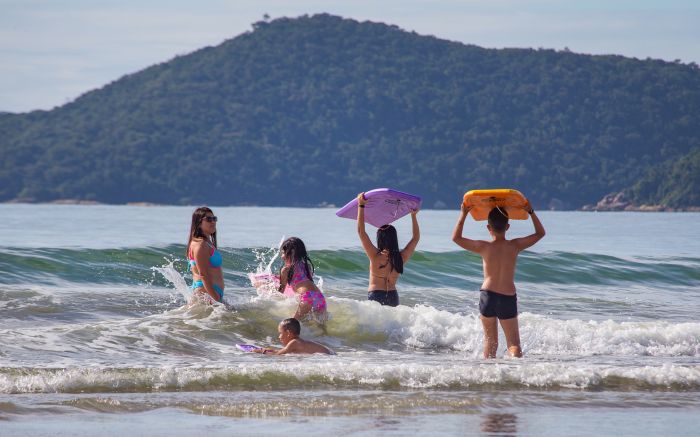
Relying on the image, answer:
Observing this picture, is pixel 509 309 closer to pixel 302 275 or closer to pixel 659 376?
pixel 659 376

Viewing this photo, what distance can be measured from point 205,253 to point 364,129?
126604 mm

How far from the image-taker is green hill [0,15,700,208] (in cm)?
11681

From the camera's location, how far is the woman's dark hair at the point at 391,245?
469 inches

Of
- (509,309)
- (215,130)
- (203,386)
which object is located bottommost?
(203,386)

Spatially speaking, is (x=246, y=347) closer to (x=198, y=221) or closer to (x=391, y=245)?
(x=198, y=221)

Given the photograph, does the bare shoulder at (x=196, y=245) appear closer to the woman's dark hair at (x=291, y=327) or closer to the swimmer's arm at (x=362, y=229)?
the woman's dark hair at (x=291, y=327)

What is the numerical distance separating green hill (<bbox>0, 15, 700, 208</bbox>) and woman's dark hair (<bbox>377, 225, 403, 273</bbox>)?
9107 cm

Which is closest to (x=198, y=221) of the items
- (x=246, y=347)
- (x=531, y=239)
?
(x=246, y=347)

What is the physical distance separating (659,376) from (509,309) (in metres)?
1.48

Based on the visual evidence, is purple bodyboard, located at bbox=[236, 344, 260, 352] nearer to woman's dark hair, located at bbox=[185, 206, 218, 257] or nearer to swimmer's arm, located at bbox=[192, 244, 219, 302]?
swimmer's arm, located at bbox=[192, 244, 219, 302]

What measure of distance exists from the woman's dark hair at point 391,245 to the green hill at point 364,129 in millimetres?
91068

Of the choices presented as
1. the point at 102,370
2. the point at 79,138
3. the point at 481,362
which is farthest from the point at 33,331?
the point at 79,138

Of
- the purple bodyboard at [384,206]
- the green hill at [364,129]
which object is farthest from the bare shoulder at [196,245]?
the green hill at [364,129]

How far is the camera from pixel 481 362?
10.2 meters
